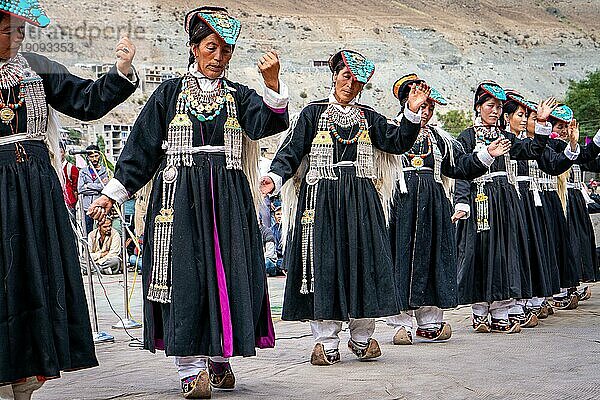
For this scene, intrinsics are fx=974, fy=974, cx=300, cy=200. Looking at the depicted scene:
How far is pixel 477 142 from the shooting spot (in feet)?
23.9

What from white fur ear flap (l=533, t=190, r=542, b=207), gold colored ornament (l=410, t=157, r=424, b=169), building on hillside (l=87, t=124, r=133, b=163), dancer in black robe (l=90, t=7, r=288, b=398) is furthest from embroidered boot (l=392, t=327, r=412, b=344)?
building on hillside (l=87, t=124, r=133, b=163)

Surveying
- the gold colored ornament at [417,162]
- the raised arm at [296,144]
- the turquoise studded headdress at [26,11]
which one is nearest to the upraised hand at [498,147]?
the gold colored ornament at [417,162]

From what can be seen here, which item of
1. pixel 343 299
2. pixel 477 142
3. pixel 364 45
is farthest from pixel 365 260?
pixel 364 45

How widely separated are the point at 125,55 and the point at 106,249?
9409mm

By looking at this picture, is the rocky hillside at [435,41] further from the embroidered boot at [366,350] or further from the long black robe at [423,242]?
the embroidered boot at [366,350]

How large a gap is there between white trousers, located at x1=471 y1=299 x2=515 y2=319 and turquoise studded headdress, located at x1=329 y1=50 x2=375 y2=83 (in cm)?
226

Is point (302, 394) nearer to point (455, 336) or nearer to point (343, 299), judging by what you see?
point (343, 299)

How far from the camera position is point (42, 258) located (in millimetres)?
3801

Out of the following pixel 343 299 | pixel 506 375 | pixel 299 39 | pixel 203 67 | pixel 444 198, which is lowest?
pixel 506 375

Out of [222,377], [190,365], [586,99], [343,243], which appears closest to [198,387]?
[190,365]

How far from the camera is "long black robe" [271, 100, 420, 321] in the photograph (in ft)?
18.2

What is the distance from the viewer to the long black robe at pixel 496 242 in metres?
7.14

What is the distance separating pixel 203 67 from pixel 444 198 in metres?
2.61

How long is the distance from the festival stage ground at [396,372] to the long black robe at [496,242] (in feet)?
1.16
